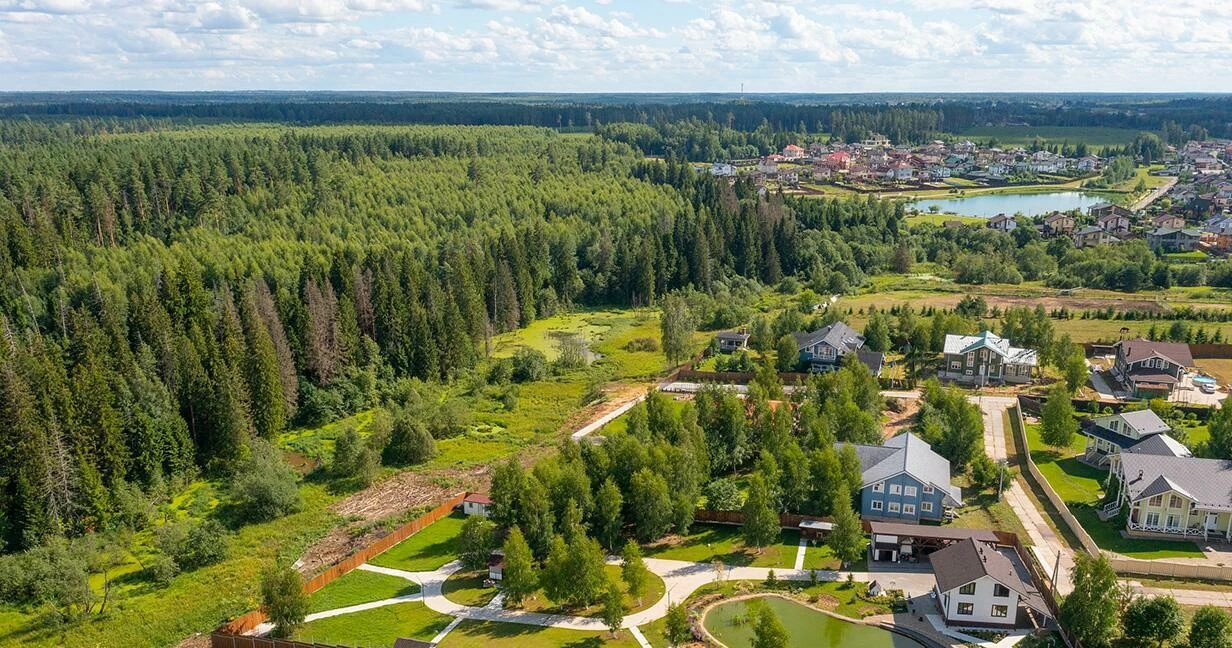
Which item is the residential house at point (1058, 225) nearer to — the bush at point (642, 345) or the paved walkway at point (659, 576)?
the bush at point (642, 345)

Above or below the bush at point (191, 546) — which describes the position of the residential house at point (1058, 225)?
above

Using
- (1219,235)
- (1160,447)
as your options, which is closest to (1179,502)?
(1160,447)

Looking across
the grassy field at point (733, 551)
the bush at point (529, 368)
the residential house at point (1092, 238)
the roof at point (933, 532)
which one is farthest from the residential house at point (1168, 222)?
the grassy field at point (733, 551)

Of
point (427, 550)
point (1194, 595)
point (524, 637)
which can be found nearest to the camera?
point (524, 637)

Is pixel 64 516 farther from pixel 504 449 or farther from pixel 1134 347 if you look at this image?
pixel 1134 347

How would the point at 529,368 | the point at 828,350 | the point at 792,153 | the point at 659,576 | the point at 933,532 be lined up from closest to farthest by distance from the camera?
the point at 659,576
the point at 933,532
the point at 828,350
the point at 529,368
the point at 792,153

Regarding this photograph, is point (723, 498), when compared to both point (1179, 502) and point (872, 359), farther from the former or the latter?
point (872, 359)

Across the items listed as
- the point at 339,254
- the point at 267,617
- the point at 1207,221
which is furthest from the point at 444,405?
the point at 1207,221

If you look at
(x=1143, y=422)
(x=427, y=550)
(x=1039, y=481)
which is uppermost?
(x=1143, y=422)
